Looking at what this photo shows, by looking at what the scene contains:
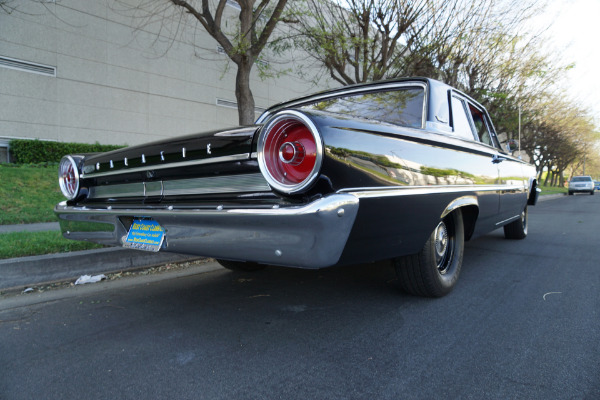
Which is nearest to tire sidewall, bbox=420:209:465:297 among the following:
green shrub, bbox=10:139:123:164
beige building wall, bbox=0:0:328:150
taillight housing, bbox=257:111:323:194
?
taillight housing, bbox=257:111:323:194

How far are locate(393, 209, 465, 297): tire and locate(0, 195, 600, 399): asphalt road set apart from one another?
12 centimetres

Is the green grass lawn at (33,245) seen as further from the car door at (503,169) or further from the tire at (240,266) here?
the car door at (503,169)

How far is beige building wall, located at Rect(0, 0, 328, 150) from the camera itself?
10.5 metres

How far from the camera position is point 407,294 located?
2947mm

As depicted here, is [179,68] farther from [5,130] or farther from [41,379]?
[41,379]

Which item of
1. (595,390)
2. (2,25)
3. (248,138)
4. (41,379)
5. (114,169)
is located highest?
(2,25)

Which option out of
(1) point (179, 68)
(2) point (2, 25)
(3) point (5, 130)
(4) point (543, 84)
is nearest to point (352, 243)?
(3) point (5, 130)

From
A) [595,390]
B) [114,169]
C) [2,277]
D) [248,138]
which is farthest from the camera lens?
[2,277]

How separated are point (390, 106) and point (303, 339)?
1.78 meters

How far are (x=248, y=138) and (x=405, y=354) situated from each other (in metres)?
1.39

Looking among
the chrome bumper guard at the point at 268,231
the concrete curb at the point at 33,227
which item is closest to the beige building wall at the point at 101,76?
the concrete curb at the point at 33,227

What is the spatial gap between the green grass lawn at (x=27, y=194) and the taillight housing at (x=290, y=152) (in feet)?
19.4

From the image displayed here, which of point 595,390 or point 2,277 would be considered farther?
point 2,277

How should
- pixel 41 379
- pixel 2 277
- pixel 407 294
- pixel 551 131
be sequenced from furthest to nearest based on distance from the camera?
pixel 551 131, pixel 2 277, pixel 407 294, pixel 41 379
